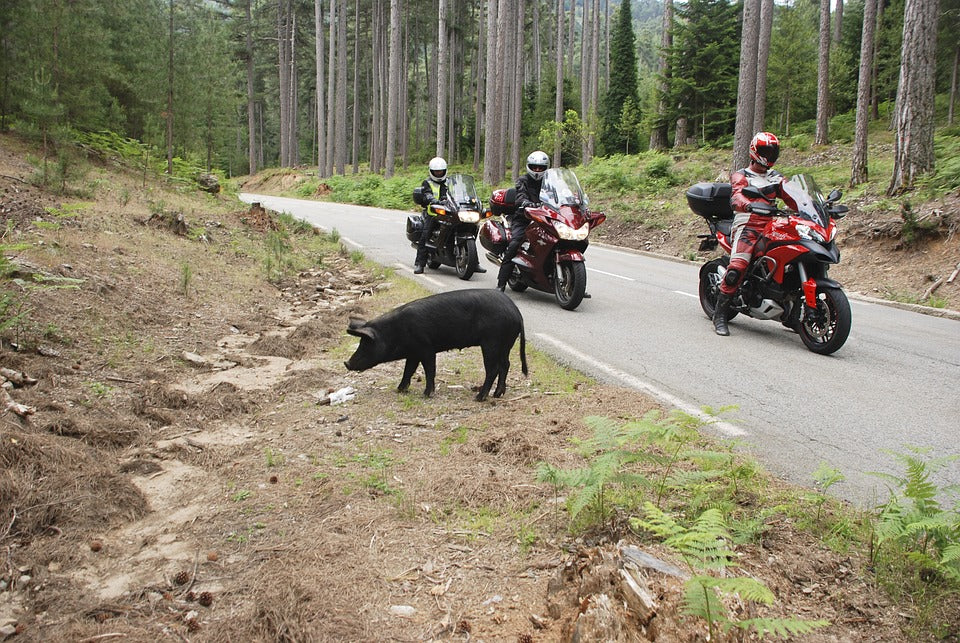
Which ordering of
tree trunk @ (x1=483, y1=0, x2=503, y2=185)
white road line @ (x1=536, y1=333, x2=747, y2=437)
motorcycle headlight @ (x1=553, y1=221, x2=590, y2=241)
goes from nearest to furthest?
white road line @ (x1=536, y1=333, x2=747, y2=437), motorcycle headlight @ (x1=553, y1=221, x2=590, y2=241), tree trunk @ (x1=483, y1=0, x2=503, y2=185)

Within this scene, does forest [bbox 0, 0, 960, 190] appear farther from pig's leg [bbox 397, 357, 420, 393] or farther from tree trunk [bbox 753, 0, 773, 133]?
pig's leg [bbox 397, 357, 420, 393]

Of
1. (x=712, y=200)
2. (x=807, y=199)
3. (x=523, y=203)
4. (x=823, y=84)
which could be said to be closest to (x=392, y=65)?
(x=823, y=84)

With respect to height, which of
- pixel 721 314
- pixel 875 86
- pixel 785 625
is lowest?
pixel 785 625

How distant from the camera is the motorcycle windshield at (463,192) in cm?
1280

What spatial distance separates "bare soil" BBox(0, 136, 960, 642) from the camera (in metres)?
2.96

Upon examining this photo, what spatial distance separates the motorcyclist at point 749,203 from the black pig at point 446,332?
11.7ft

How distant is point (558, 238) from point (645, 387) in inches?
166

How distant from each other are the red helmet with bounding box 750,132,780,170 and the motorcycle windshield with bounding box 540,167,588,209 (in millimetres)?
2669

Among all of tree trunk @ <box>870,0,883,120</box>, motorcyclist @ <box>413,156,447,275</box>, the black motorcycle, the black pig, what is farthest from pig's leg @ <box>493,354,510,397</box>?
tree trunk @ <box>870,0,883,120</box>

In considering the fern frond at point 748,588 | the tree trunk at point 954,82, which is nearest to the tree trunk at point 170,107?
the fern frond at point 748,588

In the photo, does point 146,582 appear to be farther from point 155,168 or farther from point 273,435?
point 155,168

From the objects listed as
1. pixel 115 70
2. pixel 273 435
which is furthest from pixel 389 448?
pixel 115 70

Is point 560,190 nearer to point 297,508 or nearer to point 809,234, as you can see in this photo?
point 809,234

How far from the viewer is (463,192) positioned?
1296 cm
